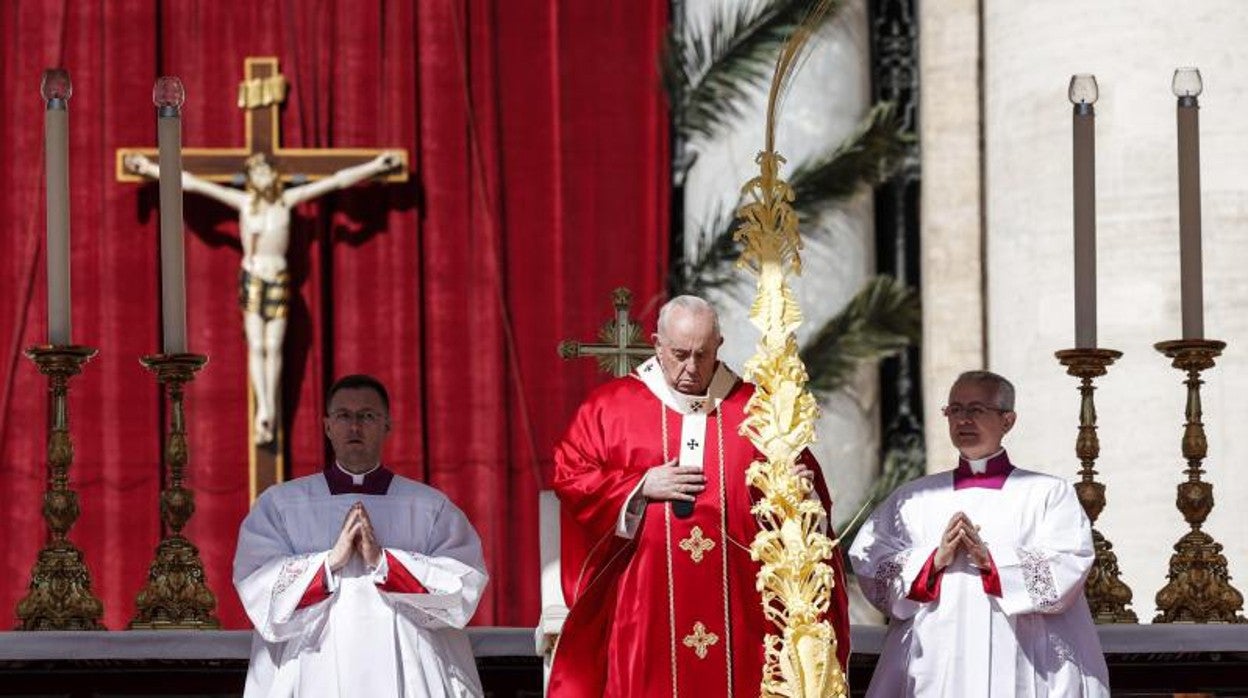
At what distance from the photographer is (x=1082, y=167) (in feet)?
28.3

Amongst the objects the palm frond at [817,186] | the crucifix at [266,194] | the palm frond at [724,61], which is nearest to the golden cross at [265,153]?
the crucifix at [266,194]

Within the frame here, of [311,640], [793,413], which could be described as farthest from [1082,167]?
[311,640]

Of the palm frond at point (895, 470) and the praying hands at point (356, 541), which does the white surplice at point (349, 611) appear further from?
the palm frond at point (895, 470)

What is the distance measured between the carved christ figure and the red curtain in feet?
0.74

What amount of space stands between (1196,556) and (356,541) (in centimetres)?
229

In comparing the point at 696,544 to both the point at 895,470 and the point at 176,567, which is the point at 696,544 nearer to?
the point at 176,567

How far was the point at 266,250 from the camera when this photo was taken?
1146 cm

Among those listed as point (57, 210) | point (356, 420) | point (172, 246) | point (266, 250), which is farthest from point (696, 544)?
point (266, 250)

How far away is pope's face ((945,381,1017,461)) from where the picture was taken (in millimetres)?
7957

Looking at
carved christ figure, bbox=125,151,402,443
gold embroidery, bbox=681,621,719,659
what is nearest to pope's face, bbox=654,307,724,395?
gold embroidery, bbox=681,621,719,659

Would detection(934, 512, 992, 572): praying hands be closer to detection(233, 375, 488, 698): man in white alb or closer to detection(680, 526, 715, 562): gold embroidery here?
detection(680, 526, 715, 562): gold embroidery

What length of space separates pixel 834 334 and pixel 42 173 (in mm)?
3032

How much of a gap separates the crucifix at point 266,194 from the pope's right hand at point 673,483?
13.5ft

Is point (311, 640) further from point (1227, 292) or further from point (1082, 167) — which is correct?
point (1227, 292)
